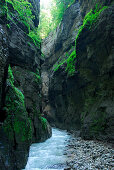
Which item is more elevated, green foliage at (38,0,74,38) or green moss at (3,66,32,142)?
green foliage at (38,0,74,38)

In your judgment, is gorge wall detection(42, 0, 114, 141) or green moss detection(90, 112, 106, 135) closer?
green moss detection(90, 112, 106, 135)

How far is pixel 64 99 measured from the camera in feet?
61.3

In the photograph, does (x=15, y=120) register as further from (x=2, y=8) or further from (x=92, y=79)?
(x=92, y=79)

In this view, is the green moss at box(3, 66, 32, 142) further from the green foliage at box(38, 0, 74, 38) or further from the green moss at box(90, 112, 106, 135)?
the green foliage at box(38, 0, 74, 38)

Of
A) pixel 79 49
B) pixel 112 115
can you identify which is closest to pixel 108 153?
pixel 112 115

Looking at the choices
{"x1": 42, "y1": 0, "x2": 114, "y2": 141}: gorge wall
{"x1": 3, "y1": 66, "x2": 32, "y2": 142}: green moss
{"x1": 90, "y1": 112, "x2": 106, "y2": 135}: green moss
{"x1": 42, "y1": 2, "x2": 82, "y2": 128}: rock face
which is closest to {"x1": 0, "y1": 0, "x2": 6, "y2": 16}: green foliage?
{"x1": 3, "y1": 66, "x2": 32, "y2": 142}: green moss

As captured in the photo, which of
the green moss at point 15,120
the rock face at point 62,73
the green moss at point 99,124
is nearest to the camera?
the green moss at point 15,120

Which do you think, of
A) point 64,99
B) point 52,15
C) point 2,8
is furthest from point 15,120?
point 52,15

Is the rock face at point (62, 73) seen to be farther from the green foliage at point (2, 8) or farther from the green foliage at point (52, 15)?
the green foliage at point (2, 8)

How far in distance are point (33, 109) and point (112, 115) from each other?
6.21m

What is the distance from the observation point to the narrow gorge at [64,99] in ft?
16.1

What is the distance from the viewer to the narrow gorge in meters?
4.89

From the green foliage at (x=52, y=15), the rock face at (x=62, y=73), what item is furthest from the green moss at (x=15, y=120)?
the green foliage at (x=52, y=15)

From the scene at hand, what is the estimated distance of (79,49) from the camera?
505 inches
